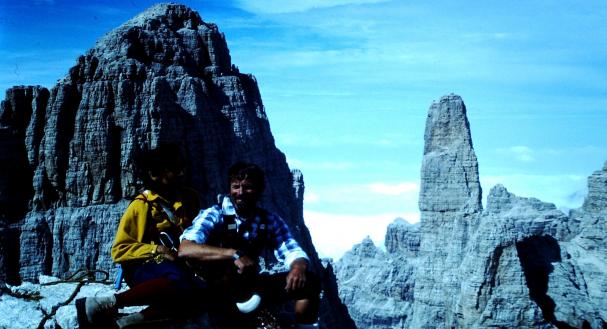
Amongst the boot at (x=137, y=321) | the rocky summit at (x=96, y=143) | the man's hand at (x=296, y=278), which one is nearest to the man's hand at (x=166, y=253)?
the boot at (x=137, y=321)

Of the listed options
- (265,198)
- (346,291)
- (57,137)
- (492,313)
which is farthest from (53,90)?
(346,291)

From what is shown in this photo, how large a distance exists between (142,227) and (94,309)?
3.43 ft

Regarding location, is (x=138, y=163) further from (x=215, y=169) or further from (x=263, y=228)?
(x=215, y=169)

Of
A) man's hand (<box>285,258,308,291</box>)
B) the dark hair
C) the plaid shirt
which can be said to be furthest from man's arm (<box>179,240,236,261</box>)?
the dark hair

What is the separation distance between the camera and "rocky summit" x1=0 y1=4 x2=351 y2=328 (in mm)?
41438

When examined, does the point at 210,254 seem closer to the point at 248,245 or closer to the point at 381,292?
the point at 248,245

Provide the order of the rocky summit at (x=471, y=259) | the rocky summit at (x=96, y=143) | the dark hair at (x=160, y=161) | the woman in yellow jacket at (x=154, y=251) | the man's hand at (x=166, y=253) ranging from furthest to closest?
the rocky summit at (x=471, y=259), the rocky summit at (x=96, y=143), the dark hair at (x=160, y=161), the man's hand at (x=166, y=253), the woman in yellow jacket at (x=154, y=251)

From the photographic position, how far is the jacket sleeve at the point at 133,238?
8.55m

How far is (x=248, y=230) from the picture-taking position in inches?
336

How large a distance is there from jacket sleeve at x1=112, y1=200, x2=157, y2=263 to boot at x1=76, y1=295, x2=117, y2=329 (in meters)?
0.50

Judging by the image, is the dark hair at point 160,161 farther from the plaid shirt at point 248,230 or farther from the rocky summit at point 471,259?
the rocky summit at point 471,259

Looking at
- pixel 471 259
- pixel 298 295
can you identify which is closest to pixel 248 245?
pixel 298 295

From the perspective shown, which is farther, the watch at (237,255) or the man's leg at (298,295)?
the man's leg at (298,295)

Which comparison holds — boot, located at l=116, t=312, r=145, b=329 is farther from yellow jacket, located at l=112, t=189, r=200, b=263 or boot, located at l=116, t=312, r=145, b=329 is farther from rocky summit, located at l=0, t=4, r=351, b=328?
rocky summit, located at l=0, t=4, r=351, b=328
